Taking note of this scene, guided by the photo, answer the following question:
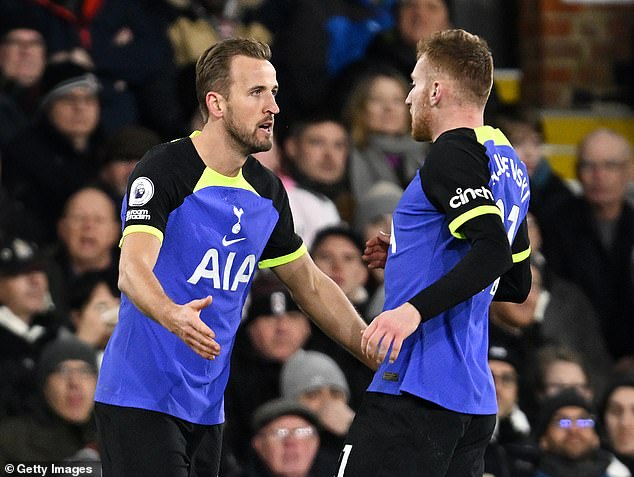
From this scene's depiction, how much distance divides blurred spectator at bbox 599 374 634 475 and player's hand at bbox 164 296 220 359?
11.9 ft

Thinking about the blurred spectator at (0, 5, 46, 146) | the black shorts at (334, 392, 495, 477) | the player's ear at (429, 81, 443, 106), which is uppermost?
the blurred spectator at (0, 5, 46, 146)

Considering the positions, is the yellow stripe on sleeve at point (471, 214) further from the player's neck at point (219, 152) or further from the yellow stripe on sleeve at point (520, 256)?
the player's neck at point (219, 152)

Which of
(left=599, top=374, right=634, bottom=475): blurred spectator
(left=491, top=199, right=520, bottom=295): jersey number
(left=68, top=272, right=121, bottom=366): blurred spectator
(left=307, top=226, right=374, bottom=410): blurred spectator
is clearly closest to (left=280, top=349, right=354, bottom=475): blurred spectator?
(left=307, top=226, right=374, bottom=410): blurred spectator

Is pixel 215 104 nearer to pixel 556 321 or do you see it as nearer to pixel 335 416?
pixel 335 416

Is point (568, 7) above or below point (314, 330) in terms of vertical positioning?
above

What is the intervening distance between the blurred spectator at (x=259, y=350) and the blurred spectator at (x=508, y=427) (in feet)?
3.02

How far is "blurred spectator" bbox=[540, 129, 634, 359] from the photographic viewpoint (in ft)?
26.5

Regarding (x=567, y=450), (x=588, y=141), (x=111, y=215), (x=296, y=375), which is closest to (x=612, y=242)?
(x=588, y=141)

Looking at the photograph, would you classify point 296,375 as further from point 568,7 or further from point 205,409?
point 568,7

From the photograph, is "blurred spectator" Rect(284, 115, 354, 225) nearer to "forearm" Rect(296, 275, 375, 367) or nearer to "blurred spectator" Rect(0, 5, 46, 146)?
"blurred spectator" Rect(0, 5, 46, 146)

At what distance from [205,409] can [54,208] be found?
298 centimetres

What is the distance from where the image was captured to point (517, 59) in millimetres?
9812

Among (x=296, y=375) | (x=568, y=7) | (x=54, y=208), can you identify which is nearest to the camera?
(x=296, y=375)

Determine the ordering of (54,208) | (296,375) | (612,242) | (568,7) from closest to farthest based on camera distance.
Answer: (296,375) → (54,208) → (612,242) → (568,7)
